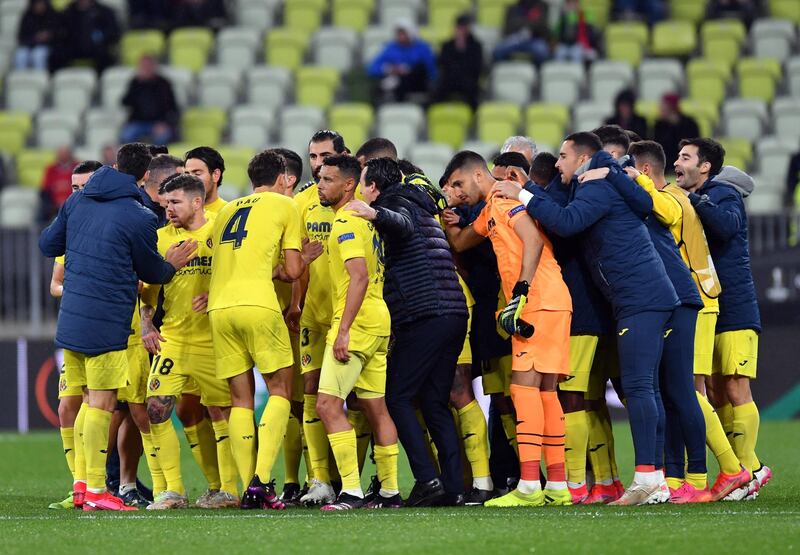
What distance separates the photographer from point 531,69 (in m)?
20.0

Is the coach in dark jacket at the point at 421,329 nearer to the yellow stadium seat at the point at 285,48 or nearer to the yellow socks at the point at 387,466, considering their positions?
the yellow socks at the point at 387,466

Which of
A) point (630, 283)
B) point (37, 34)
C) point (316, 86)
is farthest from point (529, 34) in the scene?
point (630, 283)

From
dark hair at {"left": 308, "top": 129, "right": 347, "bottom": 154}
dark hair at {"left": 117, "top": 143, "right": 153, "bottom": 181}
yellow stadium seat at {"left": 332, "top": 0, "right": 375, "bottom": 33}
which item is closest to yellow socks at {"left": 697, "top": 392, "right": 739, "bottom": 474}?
dark hair at {"left": 308, "top": 129, "right": 347, "bottom": 154}

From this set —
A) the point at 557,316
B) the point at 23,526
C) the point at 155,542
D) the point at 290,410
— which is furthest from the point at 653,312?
the point at 23,526

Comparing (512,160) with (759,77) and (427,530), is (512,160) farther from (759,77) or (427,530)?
(759,77)

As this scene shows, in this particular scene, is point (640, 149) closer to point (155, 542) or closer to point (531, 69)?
point (155, 542)

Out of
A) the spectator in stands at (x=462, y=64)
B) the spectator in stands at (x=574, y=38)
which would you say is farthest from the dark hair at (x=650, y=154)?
the spectator in stands at (x=574, y=38)

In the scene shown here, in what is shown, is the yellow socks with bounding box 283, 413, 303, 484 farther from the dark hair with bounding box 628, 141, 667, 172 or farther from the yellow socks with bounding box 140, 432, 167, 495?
the dark hair with bounding box 628, 141, 667, 172

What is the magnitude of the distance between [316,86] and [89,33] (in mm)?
3406

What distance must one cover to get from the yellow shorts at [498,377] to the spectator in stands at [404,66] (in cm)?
1053

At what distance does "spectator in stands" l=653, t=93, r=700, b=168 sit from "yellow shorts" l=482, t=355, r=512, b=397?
7.75 m

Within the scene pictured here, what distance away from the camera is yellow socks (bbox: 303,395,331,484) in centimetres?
962

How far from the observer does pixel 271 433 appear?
9.09 metres

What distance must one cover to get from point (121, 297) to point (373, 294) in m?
1.59
